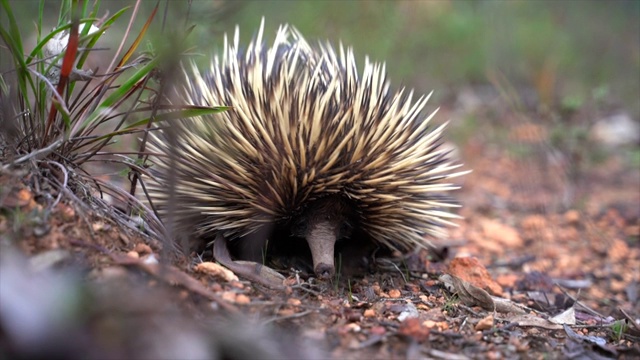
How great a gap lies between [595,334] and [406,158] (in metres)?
1.18

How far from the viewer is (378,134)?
3.17 meters

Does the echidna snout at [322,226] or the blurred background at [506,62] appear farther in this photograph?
the blurred background at [506,62]

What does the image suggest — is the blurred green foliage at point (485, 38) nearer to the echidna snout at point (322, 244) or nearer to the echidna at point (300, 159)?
the echidna at point (300, 159)

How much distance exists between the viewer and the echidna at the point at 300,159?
3.03m

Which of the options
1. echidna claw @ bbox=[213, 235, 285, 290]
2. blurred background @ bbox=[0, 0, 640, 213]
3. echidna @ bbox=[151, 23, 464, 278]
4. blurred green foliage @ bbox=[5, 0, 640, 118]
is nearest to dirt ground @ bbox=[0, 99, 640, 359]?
echidna claw @ bbox=[213, 235, 285, 290]

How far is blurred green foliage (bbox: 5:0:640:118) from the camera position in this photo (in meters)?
8.77

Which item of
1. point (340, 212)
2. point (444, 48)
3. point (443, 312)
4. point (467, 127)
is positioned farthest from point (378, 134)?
point (444, 48)

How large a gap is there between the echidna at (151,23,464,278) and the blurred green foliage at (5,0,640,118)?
5134 mm

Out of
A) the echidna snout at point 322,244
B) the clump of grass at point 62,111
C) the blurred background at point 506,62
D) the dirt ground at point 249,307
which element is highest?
the blurred background at point 506,62

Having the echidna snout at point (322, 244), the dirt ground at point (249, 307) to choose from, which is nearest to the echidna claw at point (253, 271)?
the dirt ground at point (249, 307)

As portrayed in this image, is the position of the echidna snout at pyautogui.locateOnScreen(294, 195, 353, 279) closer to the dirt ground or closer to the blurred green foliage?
the dirt ground

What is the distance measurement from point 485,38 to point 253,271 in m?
8.88

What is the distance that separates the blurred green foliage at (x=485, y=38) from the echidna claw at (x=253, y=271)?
5637 millimetres

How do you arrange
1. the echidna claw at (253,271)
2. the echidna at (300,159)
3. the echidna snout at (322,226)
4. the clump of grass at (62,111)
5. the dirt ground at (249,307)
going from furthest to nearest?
the echidna snout at (322,226) < the echidna at (300,159) < the echidna claw at (253,271) < the clump of grass at (62,111) < the dirt ground at (249,307)
